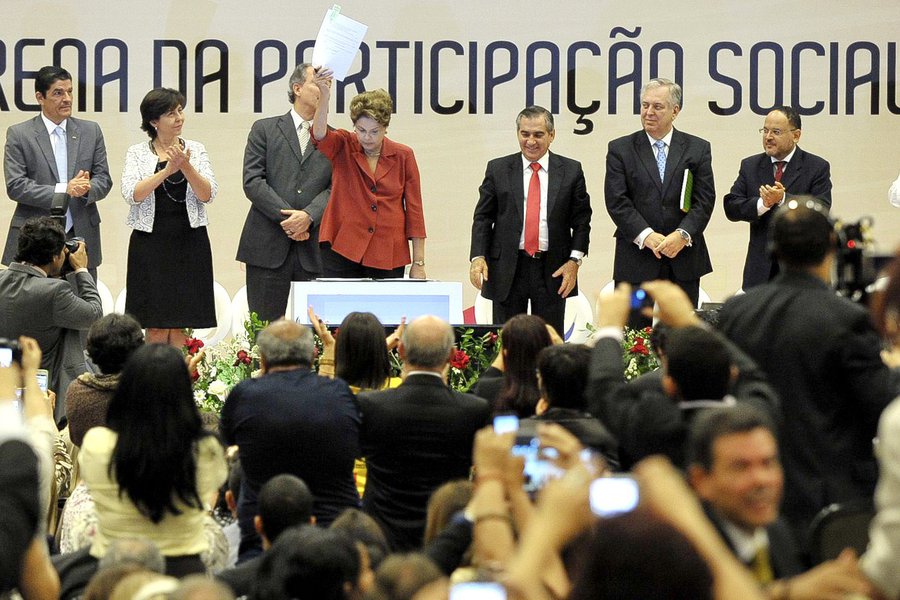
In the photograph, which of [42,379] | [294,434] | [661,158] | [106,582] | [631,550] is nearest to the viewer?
[631,550]

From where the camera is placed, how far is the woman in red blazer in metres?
7.61

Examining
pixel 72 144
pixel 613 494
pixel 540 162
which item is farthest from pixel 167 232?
pixel 613 494

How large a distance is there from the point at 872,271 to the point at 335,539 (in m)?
1.65

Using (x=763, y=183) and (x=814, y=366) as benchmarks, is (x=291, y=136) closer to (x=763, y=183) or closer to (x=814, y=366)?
(x=763, y=183)

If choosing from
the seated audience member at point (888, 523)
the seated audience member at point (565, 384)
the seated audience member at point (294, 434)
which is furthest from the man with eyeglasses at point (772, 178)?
the seated audience member at point (888, 523)

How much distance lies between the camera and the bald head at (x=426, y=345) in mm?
4406

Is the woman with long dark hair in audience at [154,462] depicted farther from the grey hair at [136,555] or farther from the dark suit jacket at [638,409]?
the dark suit jacket at [638,409]

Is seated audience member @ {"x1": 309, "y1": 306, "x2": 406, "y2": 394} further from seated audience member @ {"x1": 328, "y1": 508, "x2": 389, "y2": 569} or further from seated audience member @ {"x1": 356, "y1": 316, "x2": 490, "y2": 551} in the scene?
seated audience member @ {"x1": 328, "y1": 508, "x2": 389, "y2": 569}

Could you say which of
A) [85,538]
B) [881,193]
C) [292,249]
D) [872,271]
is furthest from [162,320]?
[881,193]

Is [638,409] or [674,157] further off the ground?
[674,157]

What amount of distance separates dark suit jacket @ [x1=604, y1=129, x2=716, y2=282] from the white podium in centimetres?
A: 134

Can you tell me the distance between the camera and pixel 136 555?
3273 millimetres

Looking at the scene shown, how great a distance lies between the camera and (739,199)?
7.98m

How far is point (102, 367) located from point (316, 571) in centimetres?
219
